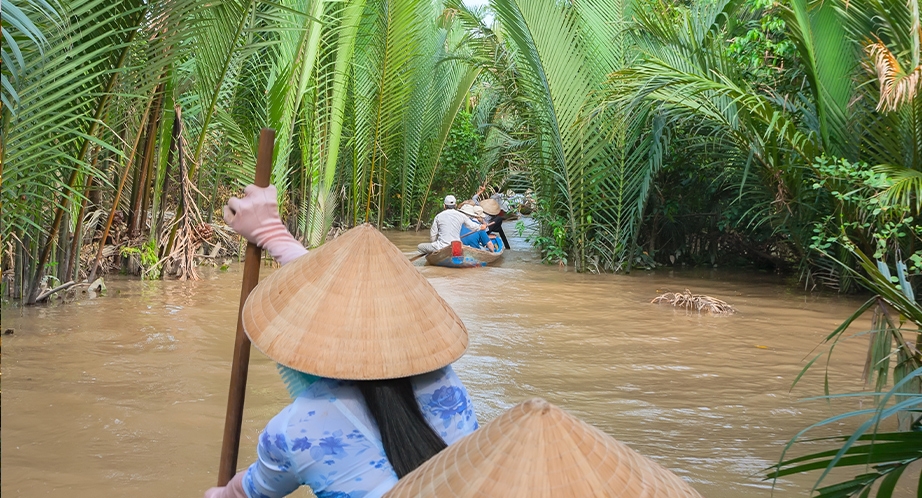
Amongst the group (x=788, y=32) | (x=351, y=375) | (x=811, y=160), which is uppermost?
(x=788, y=32)

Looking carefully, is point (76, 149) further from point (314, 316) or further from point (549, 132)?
point (549, 132)

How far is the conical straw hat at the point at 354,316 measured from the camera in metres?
1.66

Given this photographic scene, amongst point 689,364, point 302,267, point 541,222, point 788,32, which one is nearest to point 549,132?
point 541,222

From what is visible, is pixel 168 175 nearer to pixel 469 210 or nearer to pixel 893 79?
pixel 469 210

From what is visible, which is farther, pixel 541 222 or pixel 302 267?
pixel 541 222

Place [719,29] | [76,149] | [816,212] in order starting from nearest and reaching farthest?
[76,149]
[816,212]
[719,29]

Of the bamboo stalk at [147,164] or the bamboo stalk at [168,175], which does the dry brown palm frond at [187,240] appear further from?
the bamboo stalk at [147,164]

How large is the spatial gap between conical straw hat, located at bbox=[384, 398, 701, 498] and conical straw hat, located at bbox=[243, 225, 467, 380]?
1.53ft

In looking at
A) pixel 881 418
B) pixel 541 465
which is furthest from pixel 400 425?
pixel 881 418

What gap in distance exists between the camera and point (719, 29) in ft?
29.4

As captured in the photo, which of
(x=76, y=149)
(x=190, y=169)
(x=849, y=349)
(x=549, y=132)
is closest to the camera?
(x=76, y=149)

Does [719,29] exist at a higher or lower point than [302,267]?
higher

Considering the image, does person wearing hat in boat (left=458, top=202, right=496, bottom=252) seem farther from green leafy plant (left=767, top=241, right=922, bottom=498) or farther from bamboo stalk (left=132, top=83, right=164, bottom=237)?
green leafy plant (left=767, top=241, right=922, bottom=498)

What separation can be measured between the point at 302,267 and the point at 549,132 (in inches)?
334
